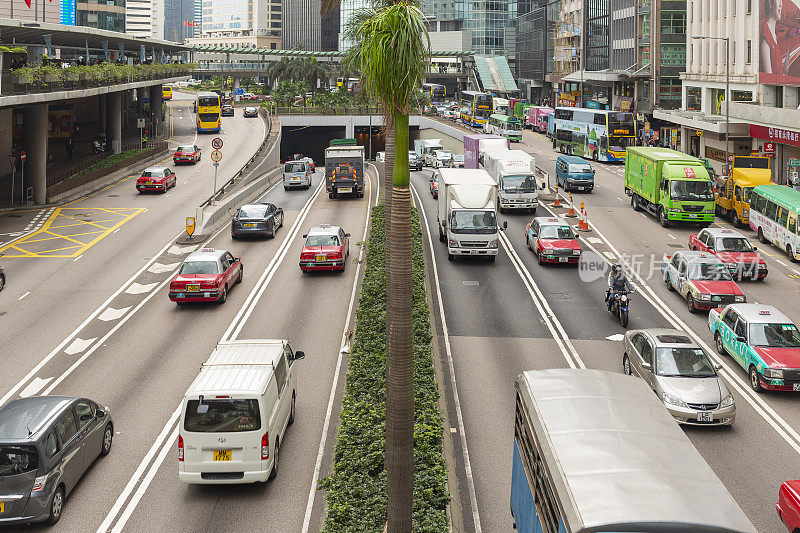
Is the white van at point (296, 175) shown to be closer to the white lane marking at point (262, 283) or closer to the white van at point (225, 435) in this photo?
the white lane marking at point (262, 283)

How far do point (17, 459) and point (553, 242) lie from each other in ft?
82.6

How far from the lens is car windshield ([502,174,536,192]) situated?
46594mm

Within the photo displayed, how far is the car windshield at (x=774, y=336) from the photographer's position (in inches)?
854

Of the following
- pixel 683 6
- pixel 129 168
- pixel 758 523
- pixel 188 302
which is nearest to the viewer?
pixel 758 523

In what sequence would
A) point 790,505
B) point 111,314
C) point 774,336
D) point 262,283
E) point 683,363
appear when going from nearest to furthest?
point 790,505 < point 683,363 < point 774,336 < point 111,314 < point 262,283

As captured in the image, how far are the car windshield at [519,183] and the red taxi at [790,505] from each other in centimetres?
3407

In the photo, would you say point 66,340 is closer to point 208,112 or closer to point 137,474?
point 137,474

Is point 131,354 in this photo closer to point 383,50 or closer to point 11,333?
point 11,333

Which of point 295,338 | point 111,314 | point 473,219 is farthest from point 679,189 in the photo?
point 111,314

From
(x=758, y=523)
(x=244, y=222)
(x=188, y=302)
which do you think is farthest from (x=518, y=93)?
(x=758, y=523)

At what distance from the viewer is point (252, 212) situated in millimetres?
39969

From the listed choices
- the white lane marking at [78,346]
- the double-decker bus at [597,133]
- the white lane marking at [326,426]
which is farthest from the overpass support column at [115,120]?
the white lane marking at [78,346]

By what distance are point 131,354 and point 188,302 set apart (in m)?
4.94

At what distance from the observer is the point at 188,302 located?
1123 inches
